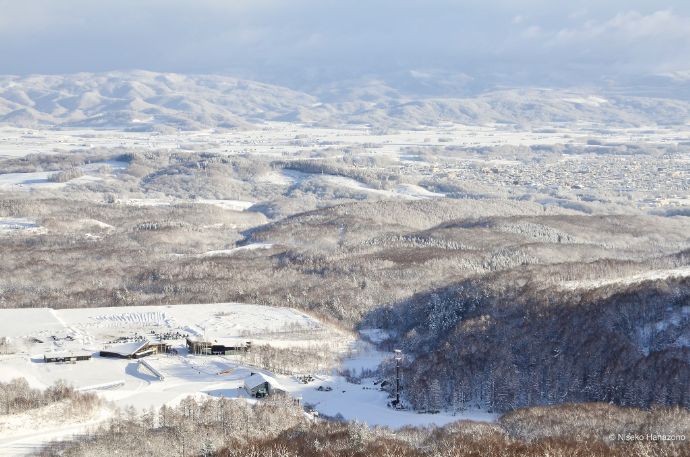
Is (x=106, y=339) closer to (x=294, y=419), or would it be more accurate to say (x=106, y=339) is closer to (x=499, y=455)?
(x=294, y=419)

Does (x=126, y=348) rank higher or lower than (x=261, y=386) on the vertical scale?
lower

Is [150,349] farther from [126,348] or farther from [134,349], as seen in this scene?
[126,348]

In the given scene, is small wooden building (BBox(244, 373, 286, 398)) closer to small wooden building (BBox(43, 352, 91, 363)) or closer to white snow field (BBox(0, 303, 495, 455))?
white snow field (BBox(0, 303, 495, 455))

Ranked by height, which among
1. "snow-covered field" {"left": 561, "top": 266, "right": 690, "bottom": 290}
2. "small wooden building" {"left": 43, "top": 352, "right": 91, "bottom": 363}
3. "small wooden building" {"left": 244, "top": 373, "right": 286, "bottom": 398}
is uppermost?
"snow-covered field" {"left": 561, "top": 266, "right": 690, "bottom": 290}

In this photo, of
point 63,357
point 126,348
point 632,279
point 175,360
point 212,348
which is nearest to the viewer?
point 63,357

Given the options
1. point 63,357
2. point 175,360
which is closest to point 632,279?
point 175,360

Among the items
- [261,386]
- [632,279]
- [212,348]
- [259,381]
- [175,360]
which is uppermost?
[632,279]

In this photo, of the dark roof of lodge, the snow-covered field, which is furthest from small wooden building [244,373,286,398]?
the snow-covered field

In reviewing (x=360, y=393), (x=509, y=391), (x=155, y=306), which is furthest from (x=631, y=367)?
(x=155, y=306)

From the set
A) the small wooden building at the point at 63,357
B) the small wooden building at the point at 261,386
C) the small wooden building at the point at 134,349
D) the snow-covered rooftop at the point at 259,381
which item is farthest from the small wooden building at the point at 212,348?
the small wooden building at the point at 261,386
